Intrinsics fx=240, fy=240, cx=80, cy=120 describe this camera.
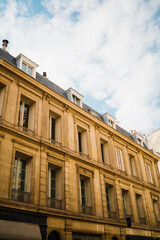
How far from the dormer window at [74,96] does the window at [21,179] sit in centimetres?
712

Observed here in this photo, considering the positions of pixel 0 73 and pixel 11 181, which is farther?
pixel 0 73

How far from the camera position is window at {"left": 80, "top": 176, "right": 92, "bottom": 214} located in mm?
14464

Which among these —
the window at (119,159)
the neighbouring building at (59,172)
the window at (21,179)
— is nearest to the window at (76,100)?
the neighbouring building at (59,172)

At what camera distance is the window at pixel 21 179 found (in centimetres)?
1119

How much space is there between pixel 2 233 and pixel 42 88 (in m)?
8.75

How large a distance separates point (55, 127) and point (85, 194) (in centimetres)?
473

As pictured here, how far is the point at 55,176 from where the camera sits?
14.0 metres

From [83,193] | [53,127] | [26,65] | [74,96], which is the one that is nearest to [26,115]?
[53,127]

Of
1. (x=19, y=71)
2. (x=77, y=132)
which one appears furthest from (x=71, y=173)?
(x=19, y=71)

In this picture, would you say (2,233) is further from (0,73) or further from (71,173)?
(0,73)

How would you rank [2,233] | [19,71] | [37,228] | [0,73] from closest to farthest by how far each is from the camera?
[2,233] → [37,228] → [0,73] → [19,71]

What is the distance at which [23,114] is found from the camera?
551 inches

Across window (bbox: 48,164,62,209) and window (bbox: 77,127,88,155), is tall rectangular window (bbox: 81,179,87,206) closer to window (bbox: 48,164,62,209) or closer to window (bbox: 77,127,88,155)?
window (bbox: 77,127,88,155)

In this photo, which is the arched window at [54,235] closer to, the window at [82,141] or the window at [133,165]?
the window at [82,141]
